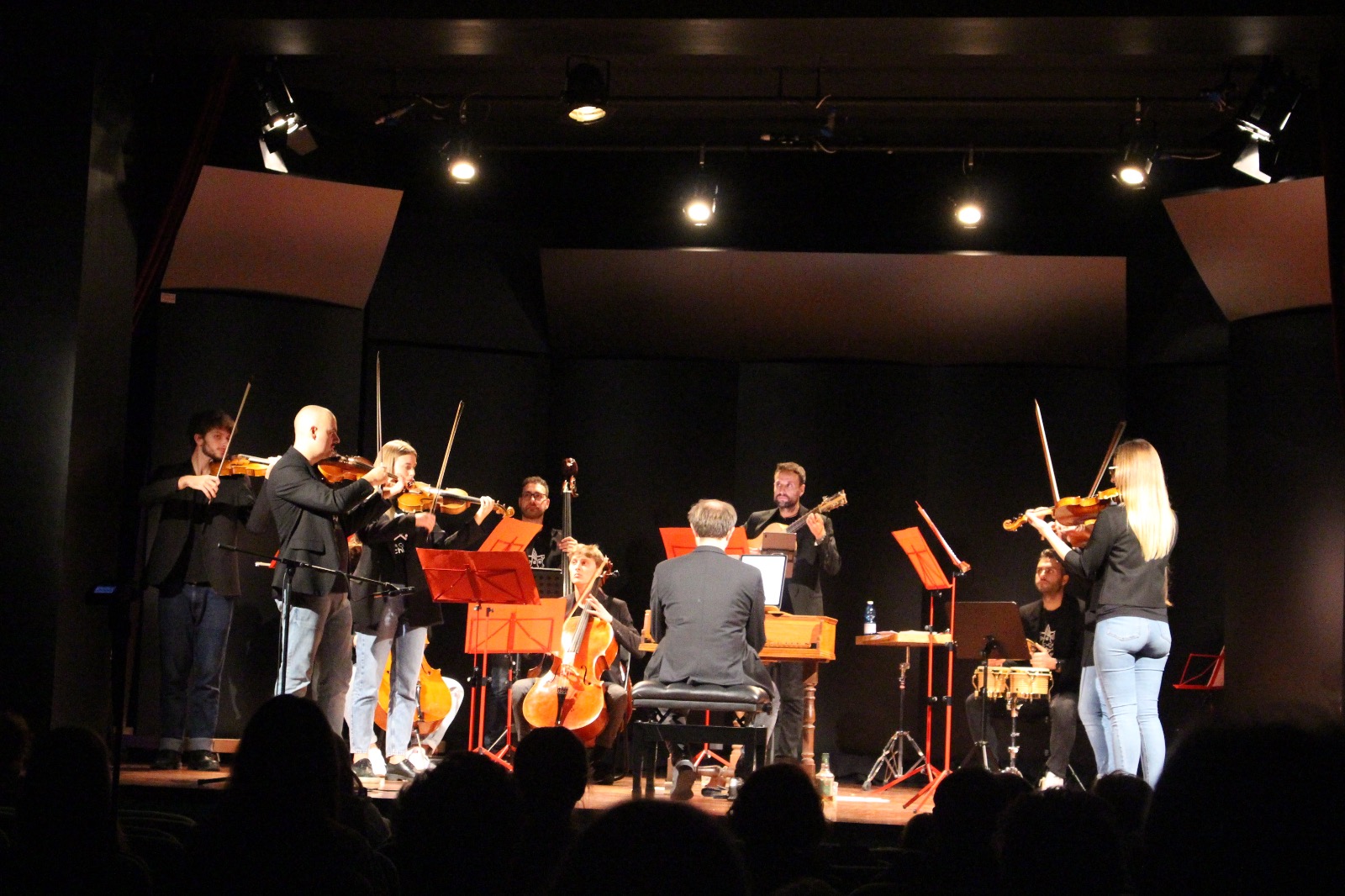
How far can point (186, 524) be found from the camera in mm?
6590

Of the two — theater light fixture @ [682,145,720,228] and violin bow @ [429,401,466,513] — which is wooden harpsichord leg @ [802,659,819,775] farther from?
theater light fixture @ [682,145,720,228]

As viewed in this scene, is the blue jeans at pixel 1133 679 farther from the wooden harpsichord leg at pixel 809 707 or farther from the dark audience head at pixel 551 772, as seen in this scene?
the dark audience head at pixel 551 772

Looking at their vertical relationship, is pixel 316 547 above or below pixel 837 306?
below

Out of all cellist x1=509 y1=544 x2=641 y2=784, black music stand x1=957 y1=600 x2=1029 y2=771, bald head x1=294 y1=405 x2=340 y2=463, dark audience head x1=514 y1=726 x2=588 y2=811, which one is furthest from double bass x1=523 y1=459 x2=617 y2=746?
dark audience head x1=514 y1=726 x2=588 y2=811

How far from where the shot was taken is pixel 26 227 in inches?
193

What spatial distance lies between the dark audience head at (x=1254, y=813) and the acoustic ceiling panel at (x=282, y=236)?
23.1 feet

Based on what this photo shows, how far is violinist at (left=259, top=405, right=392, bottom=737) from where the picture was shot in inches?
230

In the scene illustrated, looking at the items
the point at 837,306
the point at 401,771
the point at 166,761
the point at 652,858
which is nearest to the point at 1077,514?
the point at 837,306

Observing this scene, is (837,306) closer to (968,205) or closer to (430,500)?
(968,205)

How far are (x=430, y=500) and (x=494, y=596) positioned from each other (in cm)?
100

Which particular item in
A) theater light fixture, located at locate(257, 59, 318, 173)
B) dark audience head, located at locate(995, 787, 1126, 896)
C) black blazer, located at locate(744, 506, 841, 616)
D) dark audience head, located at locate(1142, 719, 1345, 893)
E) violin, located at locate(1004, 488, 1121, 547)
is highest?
theater light fixture, located at locate(257, 59, 318, 173)

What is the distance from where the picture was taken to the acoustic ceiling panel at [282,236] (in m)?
7.28

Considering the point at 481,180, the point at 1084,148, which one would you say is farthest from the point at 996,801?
the point at 481,180

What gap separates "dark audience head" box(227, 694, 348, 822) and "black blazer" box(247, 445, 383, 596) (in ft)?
11.5
